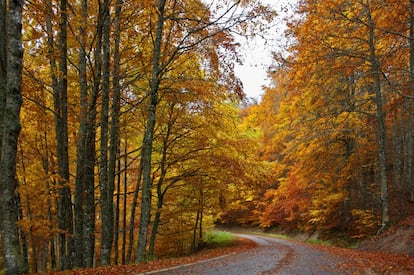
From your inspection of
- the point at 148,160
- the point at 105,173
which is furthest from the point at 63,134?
the point at 148,160

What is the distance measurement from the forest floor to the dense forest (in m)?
1.38

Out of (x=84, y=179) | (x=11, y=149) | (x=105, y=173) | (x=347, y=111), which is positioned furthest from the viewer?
(x=347, y=111)

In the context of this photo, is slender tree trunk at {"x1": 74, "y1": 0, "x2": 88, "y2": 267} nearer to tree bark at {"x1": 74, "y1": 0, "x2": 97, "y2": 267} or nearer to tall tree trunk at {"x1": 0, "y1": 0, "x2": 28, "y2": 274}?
tree bark at {"x1": 74, "y1": 0, "x2": 97, "y2": 267}

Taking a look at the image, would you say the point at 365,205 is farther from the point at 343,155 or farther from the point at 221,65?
the point at 221,65

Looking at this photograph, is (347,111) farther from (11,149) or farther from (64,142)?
(11,149)

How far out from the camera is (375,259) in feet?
32.3

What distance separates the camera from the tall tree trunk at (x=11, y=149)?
6.40 m

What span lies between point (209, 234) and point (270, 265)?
16.0m

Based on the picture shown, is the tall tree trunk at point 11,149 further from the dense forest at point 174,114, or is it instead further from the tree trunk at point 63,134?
the tree trunk at point 63,134

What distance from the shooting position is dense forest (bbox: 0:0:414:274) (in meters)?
10.6

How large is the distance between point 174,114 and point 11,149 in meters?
9.75

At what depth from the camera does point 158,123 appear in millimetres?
15766

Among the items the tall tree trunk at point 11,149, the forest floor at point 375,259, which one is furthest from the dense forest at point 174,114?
the forest floor at point 375,259

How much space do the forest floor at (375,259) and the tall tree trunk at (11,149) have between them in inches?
46.2
